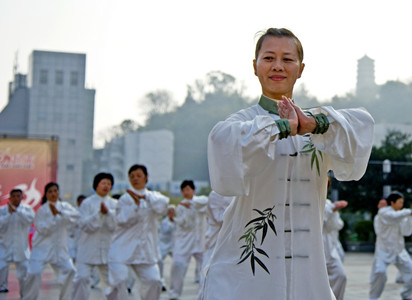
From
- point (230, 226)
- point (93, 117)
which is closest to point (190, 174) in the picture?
point (93, 117)

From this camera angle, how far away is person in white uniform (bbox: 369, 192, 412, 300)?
1079cm

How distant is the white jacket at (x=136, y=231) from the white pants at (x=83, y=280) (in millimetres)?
591

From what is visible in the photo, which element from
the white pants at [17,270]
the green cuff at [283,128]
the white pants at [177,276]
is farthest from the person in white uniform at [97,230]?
the green cuff at [283,128]

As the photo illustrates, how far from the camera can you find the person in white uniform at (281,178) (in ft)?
9.16

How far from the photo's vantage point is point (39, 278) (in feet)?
31.1

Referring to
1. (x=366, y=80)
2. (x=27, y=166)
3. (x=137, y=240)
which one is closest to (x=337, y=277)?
(x=137, y=240)

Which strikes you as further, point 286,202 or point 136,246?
point 136,246

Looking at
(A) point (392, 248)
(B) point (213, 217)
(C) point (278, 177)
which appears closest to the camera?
(C) point (278, 177)

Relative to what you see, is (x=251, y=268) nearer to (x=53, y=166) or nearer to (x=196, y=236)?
(x=196, y=236)

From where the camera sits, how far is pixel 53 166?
57.5ft

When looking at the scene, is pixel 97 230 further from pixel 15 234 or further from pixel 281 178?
pixel 281 178

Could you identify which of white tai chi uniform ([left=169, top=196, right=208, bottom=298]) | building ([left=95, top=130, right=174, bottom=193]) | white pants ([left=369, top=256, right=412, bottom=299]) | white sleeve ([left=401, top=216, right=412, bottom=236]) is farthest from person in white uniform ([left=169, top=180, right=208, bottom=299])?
building ([left=95, top=130, right=174, bottom=193])

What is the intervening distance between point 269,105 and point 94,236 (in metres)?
6.29

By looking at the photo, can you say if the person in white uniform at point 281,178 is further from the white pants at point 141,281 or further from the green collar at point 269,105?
the white pants at point 141,281
